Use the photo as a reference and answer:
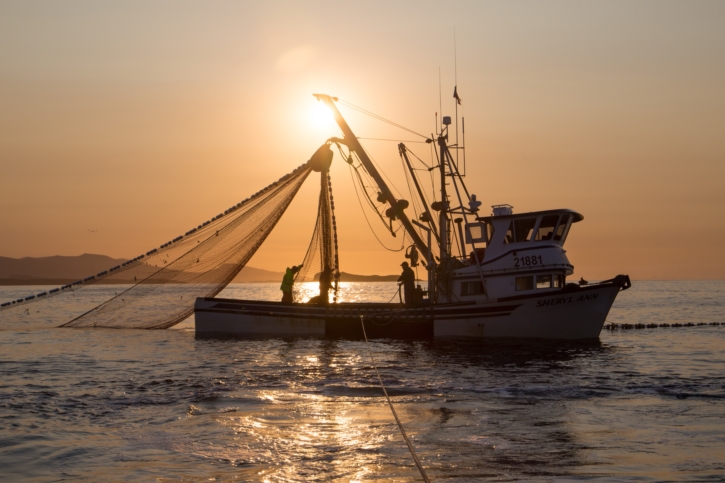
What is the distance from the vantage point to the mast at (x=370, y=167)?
2808 cm

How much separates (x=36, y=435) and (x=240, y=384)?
18.1 feet

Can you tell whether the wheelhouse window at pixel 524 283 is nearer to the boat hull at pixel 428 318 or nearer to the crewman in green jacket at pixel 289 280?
the boat hull at pixel 428 318

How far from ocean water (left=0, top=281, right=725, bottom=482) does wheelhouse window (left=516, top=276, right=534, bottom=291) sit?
10.2ft

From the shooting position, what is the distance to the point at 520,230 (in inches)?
1005

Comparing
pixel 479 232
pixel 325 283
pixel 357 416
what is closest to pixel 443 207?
pixel 479 232

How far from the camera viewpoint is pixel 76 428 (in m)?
11.2

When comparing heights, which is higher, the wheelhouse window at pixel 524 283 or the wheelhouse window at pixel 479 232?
the wheelhouse window at pixel 479 232

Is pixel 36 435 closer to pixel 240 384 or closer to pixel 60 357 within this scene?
pixel 240 384

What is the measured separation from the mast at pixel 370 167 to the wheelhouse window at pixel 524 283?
3.98 metres

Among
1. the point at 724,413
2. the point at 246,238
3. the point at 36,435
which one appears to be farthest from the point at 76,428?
the point at 246,238

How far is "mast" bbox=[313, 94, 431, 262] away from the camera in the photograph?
28078mm

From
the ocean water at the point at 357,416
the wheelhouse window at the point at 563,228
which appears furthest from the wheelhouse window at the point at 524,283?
the ocean water at the point at 357,416

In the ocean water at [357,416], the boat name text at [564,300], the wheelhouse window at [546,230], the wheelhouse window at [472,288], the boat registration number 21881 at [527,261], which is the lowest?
the ocean water at [357,416]

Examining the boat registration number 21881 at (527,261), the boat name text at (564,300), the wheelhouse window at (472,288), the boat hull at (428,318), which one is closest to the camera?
the boat name text at (564,300)
